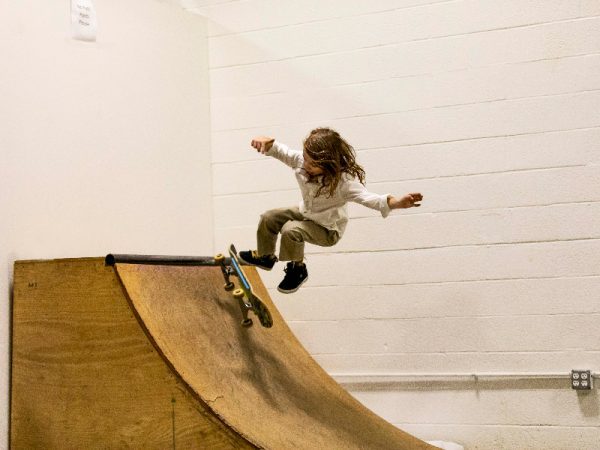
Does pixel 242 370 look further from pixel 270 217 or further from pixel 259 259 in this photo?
pixel 270 217

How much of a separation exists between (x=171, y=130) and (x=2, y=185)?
54.6 inches

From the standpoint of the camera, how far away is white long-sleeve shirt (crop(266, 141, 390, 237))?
3000mm

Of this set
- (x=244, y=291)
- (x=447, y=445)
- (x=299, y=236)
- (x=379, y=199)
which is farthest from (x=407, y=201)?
(x=447, y=445)

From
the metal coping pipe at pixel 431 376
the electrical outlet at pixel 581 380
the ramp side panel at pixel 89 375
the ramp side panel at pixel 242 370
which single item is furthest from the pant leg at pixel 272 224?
the electrical outlet at pixel 581 380

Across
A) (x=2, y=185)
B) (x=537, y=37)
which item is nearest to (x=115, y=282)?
(x=2, y=185)

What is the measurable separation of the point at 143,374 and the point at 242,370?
1.63 feet

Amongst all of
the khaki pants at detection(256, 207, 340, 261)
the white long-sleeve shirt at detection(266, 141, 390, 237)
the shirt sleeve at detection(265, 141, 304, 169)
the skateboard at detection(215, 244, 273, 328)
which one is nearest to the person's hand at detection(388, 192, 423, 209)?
the white long-sleeve shirt at detection(266, 141, 390, 237)

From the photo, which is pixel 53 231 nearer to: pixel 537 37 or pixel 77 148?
pixel 77 148

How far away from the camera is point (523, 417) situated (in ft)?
14.0

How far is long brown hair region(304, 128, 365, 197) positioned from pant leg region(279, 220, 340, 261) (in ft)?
0.48

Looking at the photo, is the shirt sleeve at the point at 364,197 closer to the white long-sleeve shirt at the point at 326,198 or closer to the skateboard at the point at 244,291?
the white long-sleeve shirt at the point at 326,198

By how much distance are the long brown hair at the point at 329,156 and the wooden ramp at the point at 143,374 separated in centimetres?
74

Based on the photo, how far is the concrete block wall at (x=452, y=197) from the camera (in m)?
4.22

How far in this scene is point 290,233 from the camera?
9.95ft
